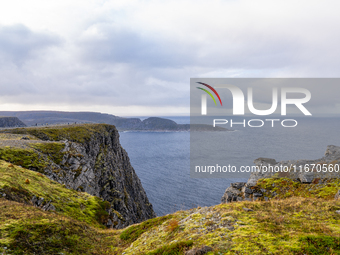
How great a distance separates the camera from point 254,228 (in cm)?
1120

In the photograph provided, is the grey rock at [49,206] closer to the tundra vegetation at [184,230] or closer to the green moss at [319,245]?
the tundra vegetation at [184,230]

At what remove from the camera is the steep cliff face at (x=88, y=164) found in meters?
34.0

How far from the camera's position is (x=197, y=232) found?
11.8 m

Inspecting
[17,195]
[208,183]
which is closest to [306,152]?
[208,183]

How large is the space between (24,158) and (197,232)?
3225 centimetres

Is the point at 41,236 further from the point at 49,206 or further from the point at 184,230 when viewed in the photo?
the point at 184,230

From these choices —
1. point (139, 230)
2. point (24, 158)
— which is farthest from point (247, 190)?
point (24, 158)

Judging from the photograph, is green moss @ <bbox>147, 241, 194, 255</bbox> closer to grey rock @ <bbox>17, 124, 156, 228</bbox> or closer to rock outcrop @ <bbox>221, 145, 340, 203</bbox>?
grey rock @ <bbox>17, 124, 156, 228</bbox>

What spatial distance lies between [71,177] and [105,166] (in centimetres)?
2890

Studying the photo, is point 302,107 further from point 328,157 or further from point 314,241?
point 314,241

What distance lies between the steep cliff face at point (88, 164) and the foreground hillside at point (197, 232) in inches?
467

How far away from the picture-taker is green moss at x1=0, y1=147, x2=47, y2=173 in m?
29.7

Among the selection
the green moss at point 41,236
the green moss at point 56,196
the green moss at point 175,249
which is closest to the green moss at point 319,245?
the green moss at point 175,249

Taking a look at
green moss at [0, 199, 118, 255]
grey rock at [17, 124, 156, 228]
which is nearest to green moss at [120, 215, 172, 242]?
green moss at [0, 199, 118, 255]
